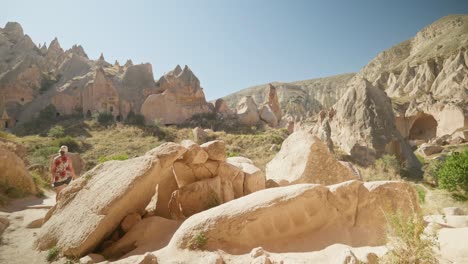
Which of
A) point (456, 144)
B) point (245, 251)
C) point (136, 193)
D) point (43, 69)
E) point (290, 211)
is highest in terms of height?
point (43, 69)

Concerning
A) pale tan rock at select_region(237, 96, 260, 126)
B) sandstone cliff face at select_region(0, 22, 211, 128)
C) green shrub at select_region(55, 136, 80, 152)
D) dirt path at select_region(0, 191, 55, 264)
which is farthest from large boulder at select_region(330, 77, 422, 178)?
green shrub at select_region(55, 136, 80, 152)

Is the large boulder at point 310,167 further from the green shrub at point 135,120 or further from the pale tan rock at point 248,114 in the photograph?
the pale tan rock at point 248,114

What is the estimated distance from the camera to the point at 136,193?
505 centimetres

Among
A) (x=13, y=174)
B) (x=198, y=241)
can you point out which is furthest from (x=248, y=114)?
(x=198, y=241)

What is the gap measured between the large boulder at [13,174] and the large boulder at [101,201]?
3.24m

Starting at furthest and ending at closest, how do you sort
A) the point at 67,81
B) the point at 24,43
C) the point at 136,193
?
1. the point at 24,43
2. the point at 67,81
3. the point at 136,193

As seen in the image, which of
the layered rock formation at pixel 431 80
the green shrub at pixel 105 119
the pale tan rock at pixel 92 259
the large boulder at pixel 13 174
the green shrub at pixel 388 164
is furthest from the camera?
the layered rock formation at pixel 431 80

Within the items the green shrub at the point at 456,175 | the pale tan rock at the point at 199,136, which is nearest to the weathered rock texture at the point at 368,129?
the green shrub at the point at 456,175

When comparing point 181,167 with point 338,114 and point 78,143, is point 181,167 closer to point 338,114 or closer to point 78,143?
point 338,114

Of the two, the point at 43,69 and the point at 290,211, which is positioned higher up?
the point at 43,69

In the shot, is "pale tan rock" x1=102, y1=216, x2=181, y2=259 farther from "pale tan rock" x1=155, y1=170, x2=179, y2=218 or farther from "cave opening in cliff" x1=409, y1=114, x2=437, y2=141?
"cave opening in cliff" x1=409, y1=114, x2=437, y2=141

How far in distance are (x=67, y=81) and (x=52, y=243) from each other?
4433 centimetres

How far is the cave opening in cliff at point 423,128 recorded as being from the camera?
38562 mm

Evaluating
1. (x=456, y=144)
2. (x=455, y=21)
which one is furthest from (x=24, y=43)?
(x=455, y=21)
